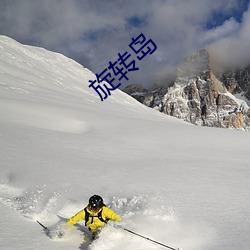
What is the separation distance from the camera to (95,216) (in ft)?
19.0

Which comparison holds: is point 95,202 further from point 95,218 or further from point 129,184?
point 129,184

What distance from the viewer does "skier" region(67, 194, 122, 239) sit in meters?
5.71

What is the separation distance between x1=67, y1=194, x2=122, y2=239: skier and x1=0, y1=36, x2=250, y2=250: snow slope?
0.77 ft

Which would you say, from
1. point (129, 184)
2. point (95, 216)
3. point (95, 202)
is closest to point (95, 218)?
point (95, 216)

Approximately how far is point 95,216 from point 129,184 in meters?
2.32

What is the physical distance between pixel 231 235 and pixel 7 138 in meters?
9.18

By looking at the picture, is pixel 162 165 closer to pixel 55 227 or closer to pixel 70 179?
pixel 70 179

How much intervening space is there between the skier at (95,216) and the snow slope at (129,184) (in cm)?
23

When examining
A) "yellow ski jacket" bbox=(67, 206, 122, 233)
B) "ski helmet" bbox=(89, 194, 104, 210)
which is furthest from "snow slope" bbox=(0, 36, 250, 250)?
"ski helmet" bbox=(89, 194, 104, 210)

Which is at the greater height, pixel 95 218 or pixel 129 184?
pixel 129 184

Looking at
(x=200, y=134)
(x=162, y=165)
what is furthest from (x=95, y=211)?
(x=200, y=134)

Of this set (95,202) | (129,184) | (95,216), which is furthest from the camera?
(129,184)

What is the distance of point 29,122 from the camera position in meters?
15.5

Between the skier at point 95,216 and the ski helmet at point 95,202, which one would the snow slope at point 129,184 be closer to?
the skier at point 95,216
